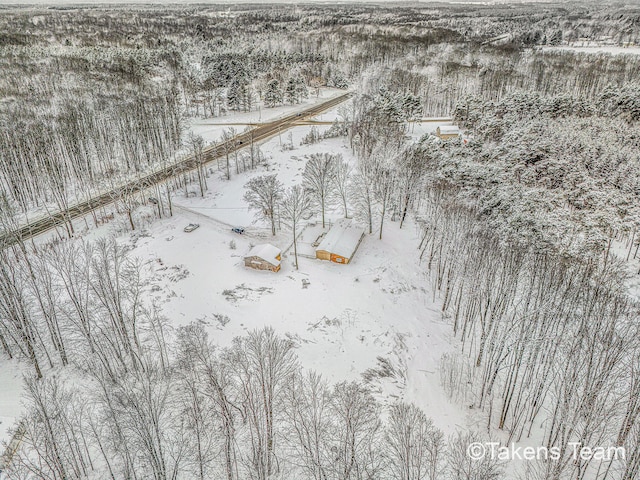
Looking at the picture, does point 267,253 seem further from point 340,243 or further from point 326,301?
point 326,301

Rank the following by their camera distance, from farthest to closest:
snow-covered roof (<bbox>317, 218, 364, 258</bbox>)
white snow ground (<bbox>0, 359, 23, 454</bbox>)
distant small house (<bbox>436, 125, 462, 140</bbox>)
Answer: distant small house (<bbox>436, 125, 462, 140</bbox>) → snow-covered roof (<bbox>317, 218, 364, 258</bbox>) → white snow ground (<bbox>0, 359, 23, 454</bbox>)

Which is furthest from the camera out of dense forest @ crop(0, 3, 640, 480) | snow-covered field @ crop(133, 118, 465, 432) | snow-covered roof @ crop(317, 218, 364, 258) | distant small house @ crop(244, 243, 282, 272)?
snow-covered roof @ crop(317, 218, 364, 258)

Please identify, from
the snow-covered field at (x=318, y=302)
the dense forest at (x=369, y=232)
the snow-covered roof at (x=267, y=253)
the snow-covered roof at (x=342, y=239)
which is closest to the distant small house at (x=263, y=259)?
the snow-covered roof at (x=267, y=253)

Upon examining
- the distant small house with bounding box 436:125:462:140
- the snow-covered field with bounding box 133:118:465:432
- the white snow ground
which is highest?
the distant small house with bounding box 436:125:462:140

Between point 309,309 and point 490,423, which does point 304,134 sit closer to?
point 309,309

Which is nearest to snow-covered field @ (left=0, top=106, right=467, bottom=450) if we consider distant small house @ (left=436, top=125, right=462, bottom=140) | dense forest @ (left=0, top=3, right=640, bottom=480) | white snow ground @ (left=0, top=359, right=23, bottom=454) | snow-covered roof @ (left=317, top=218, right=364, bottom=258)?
white snow ground @ (left=0, top=359, right=23, bottom=454)

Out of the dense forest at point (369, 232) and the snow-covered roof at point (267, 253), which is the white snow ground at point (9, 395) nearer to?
the dense forest at point (369, 232)

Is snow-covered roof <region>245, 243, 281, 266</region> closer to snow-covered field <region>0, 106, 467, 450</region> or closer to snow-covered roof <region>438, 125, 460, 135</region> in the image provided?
snow-covered field <region>0, 106, 467, 450</region>

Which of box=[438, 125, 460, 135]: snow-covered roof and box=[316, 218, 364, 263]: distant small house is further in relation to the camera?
box=[438, 125, 460, 135]: snow-covered roof

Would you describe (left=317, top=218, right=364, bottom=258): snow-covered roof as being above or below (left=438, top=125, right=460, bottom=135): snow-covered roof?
below
